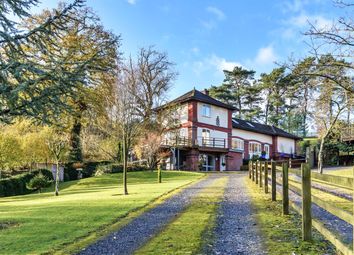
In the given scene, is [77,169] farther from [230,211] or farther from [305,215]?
[305,215]

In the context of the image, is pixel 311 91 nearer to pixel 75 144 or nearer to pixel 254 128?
pixel 75 144

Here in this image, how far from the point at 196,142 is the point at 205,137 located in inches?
84.2

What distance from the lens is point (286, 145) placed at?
54.5 m

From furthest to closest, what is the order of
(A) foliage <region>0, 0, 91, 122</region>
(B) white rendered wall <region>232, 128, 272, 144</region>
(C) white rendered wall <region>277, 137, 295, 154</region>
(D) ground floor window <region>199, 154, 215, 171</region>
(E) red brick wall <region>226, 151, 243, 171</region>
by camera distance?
(C) white rendered wall <region>277, 137, 295, 154</region>, (B) white rendered wall <region>232, 128, 272, 144</region>, (E) red brick wall <region>226, 151, 243, 171</region>, (D) ground floor window <region>199, 154, 215, 171</region>, (A) foliage <region>0, 0, 91, 122</region>

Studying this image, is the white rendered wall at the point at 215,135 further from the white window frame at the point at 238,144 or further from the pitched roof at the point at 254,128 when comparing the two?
the pitched roof at the point at 254,128

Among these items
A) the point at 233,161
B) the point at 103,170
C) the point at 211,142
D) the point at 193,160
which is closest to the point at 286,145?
the point at 233,161

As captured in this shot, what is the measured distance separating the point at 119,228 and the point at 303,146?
5192 centimetres

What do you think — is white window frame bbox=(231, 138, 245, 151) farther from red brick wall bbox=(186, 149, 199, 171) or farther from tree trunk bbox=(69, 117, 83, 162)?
tree trunk bbox=(69, 117, 83, 162)

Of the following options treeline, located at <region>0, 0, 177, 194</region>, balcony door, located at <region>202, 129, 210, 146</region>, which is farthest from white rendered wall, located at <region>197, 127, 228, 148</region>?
treeline, located at <region>0, 0, 177, 194</region>

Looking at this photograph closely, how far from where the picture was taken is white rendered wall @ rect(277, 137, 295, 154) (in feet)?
174

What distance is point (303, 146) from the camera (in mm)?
55250

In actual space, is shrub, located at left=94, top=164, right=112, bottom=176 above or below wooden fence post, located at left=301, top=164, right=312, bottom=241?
below

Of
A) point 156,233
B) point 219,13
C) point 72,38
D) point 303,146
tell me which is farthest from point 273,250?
point 303,146

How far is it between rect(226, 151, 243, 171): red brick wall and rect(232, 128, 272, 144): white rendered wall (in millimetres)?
2908
